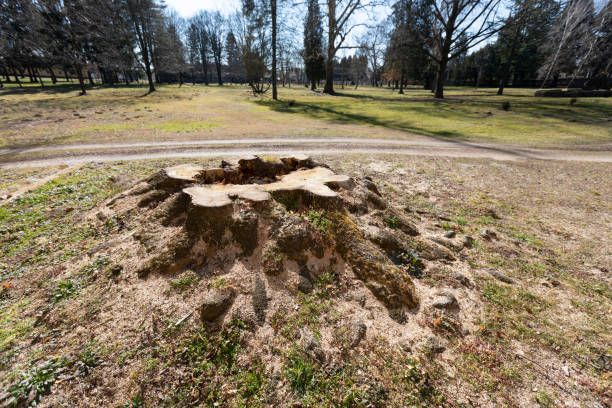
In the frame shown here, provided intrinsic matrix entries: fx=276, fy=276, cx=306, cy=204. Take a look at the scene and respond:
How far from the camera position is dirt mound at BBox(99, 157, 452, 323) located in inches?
134

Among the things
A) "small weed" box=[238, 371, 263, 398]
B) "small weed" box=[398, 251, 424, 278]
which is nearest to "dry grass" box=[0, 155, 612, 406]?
"small weed" box=[238, 371, 263, 398]

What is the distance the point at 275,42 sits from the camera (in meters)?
28.2

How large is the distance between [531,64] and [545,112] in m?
40.5

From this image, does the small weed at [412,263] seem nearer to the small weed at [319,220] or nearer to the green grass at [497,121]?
the small weed at [319,220]

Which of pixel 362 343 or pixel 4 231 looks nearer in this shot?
pixel 362 343

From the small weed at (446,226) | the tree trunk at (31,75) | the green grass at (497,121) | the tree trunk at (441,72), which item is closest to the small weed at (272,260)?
the small weed at (446,226)

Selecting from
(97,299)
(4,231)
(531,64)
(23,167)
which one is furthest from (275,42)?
(531,64)

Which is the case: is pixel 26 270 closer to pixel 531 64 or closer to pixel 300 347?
pixel 300 347

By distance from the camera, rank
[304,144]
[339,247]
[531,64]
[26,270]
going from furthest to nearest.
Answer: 1. [531,64]
2. [304,144]
3. [26,270]
4. [339,247]

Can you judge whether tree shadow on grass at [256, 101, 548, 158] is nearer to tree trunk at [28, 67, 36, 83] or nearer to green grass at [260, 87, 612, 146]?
green grass at [260, 87, 612, 146]

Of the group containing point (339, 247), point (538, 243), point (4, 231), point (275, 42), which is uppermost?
point (275, 42)

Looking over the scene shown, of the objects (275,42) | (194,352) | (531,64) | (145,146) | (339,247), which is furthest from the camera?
(531,64)

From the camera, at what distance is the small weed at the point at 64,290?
11.1ft

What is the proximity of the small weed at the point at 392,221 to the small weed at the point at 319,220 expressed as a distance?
143 centimetres
